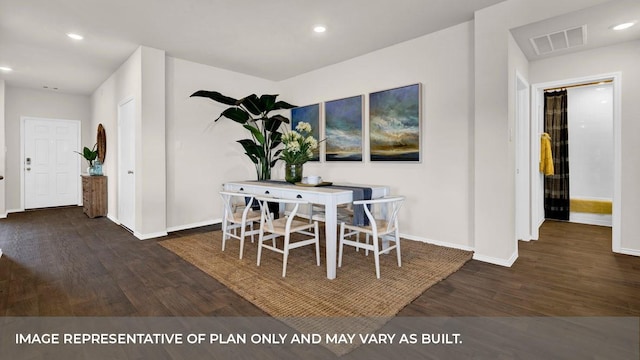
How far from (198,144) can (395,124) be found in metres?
3.15

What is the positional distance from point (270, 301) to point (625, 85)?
175 inches

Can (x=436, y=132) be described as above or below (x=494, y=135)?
above

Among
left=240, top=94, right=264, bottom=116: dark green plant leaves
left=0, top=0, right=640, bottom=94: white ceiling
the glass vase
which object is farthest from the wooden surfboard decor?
the glass vase

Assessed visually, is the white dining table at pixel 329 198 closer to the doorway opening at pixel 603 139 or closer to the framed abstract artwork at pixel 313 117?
the framed abstract artwork at pixel 313 117

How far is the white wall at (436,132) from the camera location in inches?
137

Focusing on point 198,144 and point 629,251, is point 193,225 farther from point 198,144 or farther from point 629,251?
point 629,251

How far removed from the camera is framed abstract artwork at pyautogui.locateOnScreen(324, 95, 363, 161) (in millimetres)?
4523

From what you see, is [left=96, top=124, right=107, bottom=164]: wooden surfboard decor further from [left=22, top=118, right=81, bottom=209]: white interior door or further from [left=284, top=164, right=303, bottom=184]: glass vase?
[left=284, top=164, right=303, bottom=184]: glass vase

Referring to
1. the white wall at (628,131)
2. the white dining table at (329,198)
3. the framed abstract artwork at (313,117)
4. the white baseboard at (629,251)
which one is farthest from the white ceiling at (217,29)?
the white baseboard at (629,251)

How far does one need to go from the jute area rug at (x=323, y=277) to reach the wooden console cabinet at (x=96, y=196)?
2858mm

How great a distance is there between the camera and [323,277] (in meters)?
2.71

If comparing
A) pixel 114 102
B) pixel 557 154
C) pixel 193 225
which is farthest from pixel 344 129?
pixel 114 102

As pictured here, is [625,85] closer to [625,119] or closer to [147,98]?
[625,119]

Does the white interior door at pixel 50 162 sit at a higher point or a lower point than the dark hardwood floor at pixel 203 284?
higher
